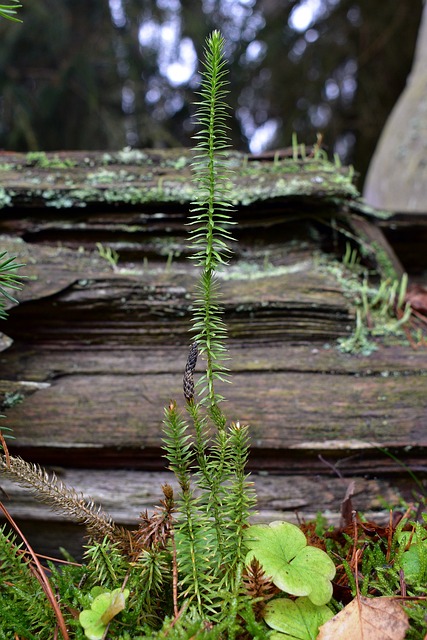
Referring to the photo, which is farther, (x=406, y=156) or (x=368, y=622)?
(x=406, y=156)

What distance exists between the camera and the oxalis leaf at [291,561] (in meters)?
1.25

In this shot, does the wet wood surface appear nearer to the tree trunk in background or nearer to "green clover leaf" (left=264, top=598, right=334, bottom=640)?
"green clover leaf" (left=264, top=598, right=334, bottom=640)

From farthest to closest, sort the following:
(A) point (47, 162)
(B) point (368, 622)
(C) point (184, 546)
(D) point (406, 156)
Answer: (D) point (406, 156) < (A) point (47, 162) < (C) point (184, 546) < (B) point (368, 622)

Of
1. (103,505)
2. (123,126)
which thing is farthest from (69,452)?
(123,126)

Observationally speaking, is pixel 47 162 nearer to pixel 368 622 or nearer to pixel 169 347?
pixel 169 347

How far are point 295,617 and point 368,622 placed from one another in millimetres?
184

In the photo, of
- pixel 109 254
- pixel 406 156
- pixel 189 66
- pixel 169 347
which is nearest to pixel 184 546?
pixel 169 347

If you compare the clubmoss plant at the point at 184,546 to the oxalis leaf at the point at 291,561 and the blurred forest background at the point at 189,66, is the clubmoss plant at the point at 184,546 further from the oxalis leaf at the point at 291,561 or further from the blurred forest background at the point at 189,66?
the blurred forest background at the point at 189,66

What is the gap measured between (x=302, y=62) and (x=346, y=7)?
1084 mm

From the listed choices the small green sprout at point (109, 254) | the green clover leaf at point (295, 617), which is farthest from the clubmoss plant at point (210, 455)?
the small green sprout at point (109, 254)

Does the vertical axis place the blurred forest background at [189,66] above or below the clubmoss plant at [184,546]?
above

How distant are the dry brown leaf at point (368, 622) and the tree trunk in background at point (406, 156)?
4.33 meters

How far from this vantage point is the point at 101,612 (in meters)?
1.24

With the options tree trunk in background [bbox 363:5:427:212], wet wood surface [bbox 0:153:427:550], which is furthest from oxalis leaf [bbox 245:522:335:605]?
tree trunk in background [bbox 363:5:427:212]
